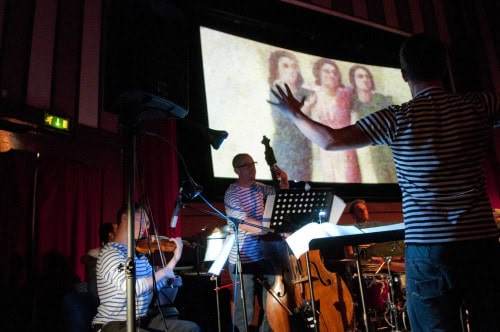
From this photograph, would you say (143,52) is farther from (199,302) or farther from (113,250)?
(199,302)

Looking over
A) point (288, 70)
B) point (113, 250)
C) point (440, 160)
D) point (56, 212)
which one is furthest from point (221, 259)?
point (288, 70)

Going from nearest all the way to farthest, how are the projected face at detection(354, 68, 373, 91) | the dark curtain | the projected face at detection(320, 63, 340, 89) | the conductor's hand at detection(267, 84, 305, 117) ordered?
the conductor's hand at detection(267, 84, 305, 117) → the dark curtain → the projected face at detection(320, 63, 340, 89) → the projected face at detection(354, 68, 373, 91)

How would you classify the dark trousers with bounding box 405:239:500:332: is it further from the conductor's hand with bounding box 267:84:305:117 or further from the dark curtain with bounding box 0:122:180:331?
the dark curtain with bounding box 0:122:180:331

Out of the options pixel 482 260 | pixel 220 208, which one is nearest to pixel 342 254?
pixel 220 208

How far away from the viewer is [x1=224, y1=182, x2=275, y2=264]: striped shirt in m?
4.02

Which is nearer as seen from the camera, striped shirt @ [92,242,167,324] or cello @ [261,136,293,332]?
striped shirt @ [92,242,167,324]

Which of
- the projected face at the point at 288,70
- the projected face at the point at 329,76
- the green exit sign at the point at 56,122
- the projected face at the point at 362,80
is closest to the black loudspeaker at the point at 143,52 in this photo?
the green exit sign at the point at 56,122

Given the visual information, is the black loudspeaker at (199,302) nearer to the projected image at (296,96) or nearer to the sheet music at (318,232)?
the projected image at (296,96)

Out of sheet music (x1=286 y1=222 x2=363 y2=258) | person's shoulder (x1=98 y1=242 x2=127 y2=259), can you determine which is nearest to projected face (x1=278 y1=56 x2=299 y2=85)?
person's shoulder (x1=98 y1=242 x2=127 y2=259)

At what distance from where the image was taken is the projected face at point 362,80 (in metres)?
6.92

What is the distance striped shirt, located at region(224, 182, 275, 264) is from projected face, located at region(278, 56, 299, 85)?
2433 millimetres

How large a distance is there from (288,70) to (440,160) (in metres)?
4.79

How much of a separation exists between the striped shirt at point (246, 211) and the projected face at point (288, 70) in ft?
7.98

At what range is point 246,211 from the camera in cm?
406
